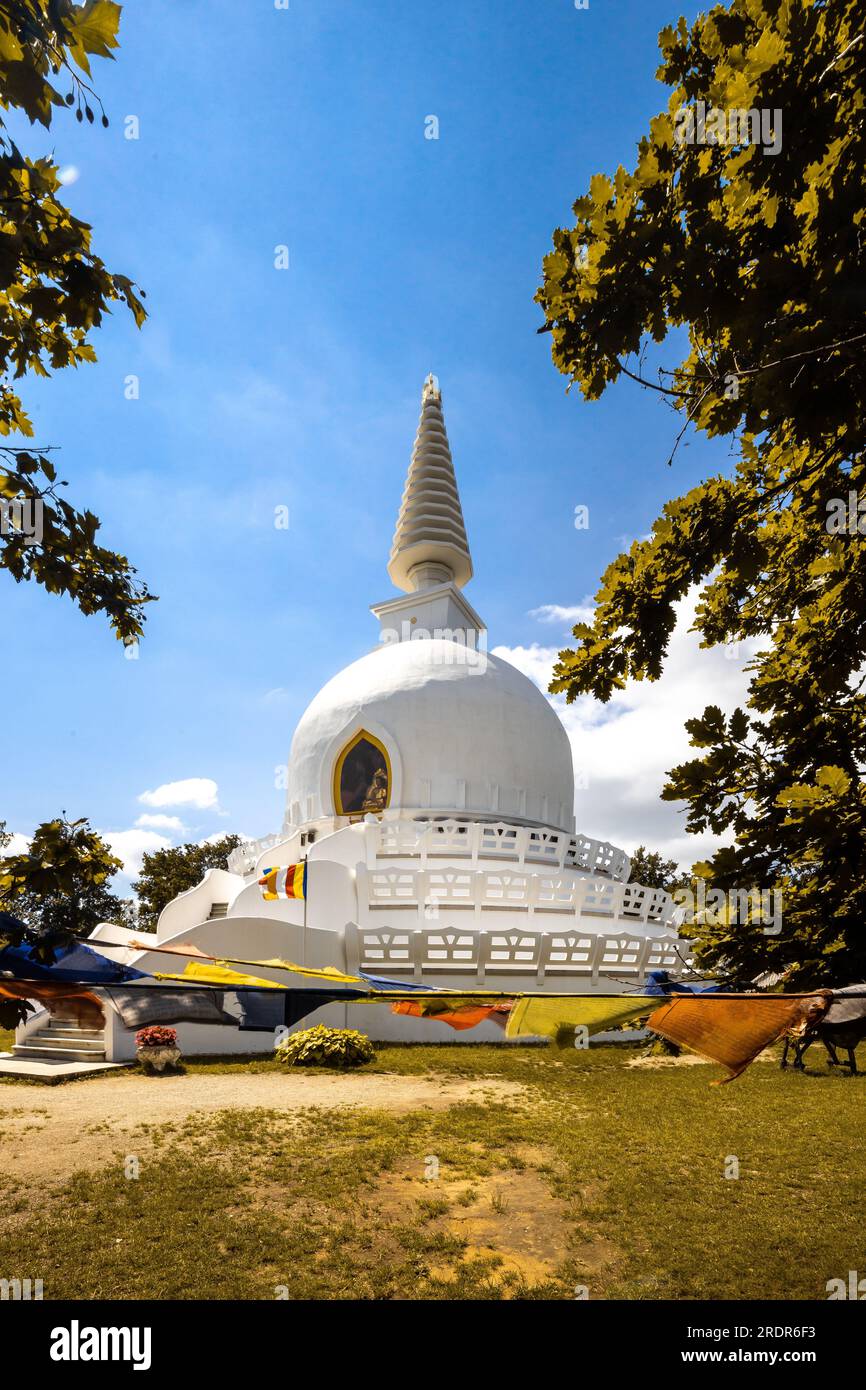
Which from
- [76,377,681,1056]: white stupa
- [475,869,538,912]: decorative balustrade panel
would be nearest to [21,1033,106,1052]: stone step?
[76,377,681,1056]: white stupa

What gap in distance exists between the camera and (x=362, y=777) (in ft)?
79.4

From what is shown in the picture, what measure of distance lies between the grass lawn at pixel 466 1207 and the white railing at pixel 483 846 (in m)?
10.3

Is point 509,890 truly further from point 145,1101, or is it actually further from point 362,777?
point 145,1101

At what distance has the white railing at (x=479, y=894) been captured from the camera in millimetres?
17297

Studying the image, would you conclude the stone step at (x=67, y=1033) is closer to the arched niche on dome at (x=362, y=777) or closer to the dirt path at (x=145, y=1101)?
the dirt path at (x=145, y=1101)

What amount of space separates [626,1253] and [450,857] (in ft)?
48.5

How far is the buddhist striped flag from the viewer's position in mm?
16466

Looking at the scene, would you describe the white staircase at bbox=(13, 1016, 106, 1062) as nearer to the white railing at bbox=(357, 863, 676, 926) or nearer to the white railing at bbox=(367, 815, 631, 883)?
the white railing at bbox=(357, 863, 676, 926)

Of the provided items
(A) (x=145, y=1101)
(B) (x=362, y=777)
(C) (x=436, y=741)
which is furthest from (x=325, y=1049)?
(C) (x=436, y=741)

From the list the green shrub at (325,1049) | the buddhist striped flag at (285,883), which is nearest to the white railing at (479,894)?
the buddhist striped flag at (285,883)

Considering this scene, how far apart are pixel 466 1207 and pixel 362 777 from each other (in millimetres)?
18128

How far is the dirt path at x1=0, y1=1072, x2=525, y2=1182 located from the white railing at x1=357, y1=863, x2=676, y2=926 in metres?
5.42
